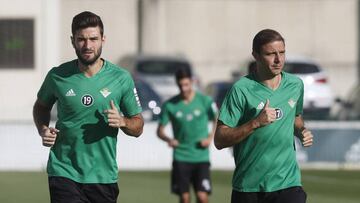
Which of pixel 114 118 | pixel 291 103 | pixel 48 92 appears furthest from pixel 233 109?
pixel 48 92

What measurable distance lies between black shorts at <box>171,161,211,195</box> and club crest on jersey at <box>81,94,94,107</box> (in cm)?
653

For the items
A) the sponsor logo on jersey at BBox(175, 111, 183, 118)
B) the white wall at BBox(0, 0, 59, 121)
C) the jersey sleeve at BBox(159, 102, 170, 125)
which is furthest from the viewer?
the white wall at BBox(0, 0, 59, 121)

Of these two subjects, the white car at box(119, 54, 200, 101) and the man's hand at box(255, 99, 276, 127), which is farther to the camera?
the white car at box(119, 54, 200, 101)

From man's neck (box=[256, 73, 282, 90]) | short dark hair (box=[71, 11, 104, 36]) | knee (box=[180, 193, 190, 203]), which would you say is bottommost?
knee (box=[180, 193, 190, 203])

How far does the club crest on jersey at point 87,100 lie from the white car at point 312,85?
23.2 m

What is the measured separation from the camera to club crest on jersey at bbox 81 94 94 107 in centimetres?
887

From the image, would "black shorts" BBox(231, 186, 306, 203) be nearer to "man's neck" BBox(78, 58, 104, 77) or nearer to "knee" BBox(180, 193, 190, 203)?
"man's neck" BBox(78, 58, 104, 77)

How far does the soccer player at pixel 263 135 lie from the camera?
28.6 feet

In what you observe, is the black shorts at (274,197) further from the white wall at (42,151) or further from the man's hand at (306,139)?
the white wall at (42,151)

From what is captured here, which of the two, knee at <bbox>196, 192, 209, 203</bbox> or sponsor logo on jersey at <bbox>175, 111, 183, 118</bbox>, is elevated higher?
sponsor logo on jersey at <bbox>175, 111, 183, 118</bbox>

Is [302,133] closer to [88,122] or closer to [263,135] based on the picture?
[263,135]

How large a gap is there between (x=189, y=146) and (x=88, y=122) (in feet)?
21.3

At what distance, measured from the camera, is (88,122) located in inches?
349

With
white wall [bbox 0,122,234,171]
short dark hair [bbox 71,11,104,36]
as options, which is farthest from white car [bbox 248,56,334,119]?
short dark hair [bbox 71,11,104,36]
